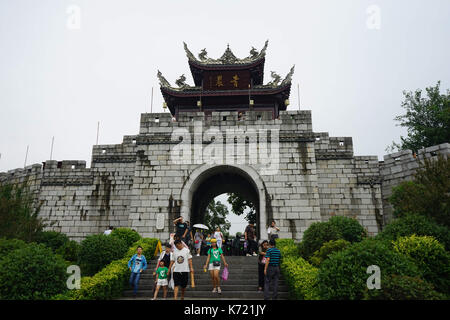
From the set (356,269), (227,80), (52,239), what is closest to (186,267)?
(356,269)

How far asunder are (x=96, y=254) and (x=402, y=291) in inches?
328

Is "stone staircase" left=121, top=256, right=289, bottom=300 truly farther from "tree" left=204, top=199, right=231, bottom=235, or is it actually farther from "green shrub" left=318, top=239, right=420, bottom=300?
"tree" left=204, top=199, right=231, bottom=235

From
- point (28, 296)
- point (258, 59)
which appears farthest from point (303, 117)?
point (28, 296)

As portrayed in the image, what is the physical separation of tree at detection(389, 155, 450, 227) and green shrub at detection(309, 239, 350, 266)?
288 centimetres

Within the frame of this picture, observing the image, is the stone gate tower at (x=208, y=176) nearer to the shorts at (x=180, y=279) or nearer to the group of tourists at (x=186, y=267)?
the group of tourists at (x=186, y=267)

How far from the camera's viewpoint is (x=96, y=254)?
32.1 feet

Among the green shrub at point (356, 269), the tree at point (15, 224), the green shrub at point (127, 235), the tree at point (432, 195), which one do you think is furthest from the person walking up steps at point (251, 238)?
the tree at point (15, 224)

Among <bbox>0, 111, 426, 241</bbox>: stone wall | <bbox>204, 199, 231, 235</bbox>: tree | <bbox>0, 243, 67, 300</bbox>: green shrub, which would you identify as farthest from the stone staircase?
<bbox>204, 199, 231, 235</bbox>: tree

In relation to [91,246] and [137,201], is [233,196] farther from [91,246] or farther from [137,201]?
[91,246]

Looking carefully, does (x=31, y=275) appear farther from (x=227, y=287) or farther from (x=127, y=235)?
(x=127, y=235)

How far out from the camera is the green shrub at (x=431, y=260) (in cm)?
726

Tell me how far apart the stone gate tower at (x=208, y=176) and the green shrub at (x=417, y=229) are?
395 cm

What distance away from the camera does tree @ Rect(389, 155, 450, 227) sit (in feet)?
32.1

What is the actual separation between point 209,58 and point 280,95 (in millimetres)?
5481
